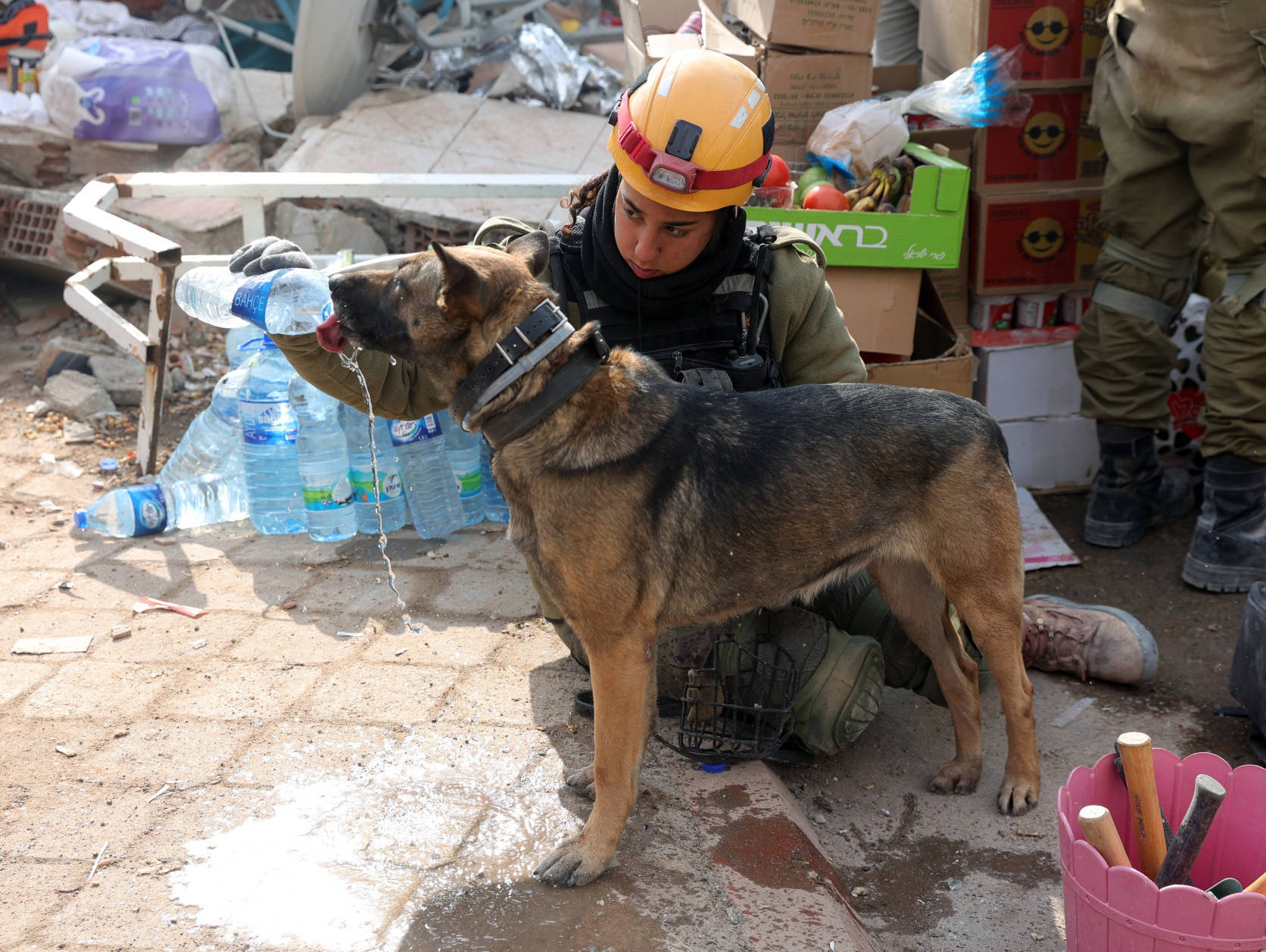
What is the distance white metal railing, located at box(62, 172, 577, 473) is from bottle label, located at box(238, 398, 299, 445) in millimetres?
681

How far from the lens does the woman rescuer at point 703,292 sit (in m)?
3.33

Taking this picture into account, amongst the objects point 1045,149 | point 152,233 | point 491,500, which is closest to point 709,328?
point 491,500

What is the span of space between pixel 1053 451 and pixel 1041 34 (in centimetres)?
225

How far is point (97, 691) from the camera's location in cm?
377

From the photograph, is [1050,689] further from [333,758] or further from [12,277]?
[12,277]

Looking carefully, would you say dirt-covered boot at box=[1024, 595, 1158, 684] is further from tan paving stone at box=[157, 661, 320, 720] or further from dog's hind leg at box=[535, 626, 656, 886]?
tan paving stone at box=[157, 661, 320, 720]

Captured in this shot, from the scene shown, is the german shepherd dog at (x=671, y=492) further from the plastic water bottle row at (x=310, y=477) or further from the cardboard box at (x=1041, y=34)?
the cardboard box at (x=1041, y=34)

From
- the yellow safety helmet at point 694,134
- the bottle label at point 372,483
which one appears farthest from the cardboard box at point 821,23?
the bottle label at point 372,483

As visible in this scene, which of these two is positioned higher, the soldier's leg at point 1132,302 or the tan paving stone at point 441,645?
the soldier's leg at point 1132,302

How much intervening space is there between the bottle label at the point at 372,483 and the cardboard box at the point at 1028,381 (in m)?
3.25

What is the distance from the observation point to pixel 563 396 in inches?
113

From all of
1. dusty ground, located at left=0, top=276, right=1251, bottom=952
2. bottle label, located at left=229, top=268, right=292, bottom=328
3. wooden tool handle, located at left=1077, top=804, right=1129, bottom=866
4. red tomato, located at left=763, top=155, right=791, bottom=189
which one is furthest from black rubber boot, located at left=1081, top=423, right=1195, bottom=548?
bottle label, located at left=229, top=268, right=292, bottom=328

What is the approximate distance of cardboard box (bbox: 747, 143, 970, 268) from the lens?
4898mm

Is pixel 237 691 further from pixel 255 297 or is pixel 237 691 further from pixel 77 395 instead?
pixel 77 395
